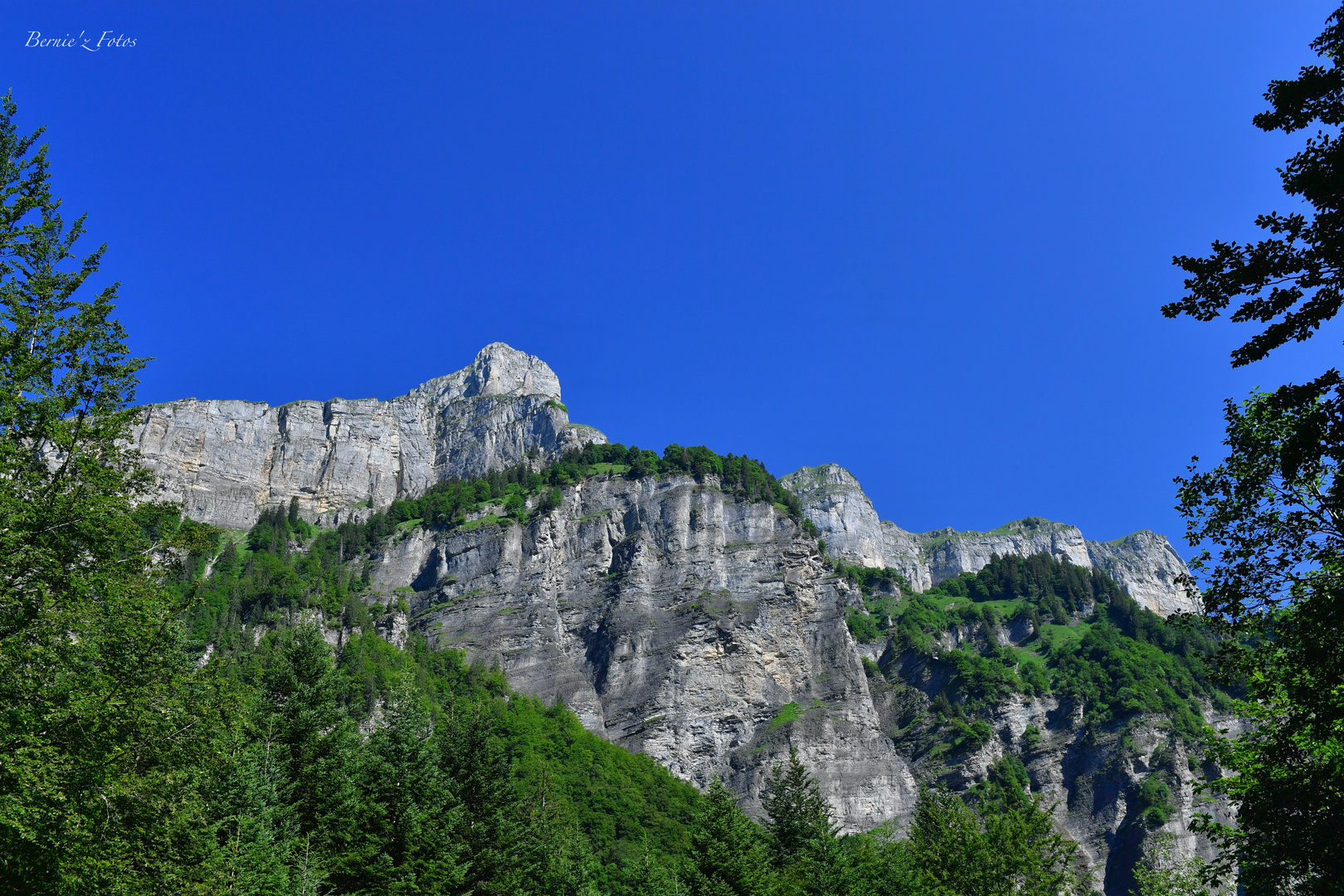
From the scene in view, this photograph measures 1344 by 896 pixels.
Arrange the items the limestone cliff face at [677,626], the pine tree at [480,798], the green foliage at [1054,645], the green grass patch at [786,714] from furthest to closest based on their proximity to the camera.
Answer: the green foliage at [1054,645]
the green grass patch at [786,714]
the limestone cliff face at [677,626]
the pine tree at [480,798]

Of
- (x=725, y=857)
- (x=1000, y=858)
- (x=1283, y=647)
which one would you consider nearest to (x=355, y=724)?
(x=725, y=857)

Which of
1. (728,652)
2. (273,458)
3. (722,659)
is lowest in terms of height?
(722,659)

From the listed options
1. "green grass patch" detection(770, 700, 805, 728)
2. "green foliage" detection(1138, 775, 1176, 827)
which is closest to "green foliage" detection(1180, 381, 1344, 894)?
"green grass patch" detection(770, 700, 805, 728)

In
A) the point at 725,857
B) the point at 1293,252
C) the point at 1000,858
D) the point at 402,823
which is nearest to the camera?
the point at 1293,252

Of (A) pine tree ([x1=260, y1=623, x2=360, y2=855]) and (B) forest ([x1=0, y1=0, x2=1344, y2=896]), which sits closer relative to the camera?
(B) forest ([x1=0, y1=0, x2=1344, y2=896])

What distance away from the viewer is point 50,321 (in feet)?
69.9

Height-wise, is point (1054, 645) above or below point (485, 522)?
below

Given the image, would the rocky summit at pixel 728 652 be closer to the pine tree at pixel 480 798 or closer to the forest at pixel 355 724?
the forest at pixel 355 724

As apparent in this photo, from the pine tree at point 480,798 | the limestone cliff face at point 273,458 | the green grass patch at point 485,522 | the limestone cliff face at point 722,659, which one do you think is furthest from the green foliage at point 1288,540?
the limestone cliff face at point 273,458

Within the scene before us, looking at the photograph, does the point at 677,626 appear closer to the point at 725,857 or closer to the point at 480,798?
the point at 480,798

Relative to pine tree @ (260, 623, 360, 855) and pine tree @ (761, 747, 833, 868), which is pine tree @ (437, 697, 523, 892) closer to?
pine tree @ (260, 623, 360, 855)

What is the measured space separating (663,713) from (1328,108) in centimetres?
11522

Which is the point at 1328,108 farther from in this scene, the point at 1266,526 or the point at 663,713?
the point at 663,713

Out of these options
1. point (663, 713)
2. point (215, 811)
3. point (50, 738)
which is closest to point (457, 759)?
point (215, 811)
